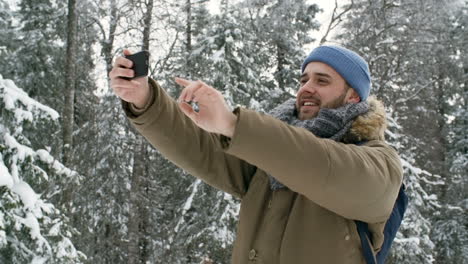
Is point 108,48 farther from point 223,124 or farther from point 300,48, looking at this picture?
point 223,124

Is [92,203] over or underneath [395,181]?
underneath

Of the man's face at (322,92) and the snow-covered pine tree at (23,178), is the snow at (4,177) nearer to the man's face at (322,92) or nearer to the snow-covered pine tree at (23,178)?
the snow-covered pine tree at (23,178)

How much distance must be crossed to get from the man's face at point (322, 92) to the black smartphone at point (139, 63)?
0.72 metres

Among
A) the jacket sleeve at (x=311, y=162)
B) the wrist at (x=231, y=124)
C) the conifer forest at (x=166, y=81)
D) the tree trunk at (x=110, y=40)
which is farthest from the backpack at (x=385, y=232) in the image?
the tree trunk at (x=110, y=40)

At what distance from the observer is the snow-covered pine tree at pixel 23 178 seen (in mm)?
5680

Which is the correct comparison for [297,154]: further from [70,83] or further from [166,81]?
[166,81]

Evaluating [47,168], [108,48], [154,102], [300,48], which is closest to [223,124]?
[154,102]

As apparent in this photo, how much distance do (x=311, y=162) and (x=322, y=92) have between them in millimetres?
719

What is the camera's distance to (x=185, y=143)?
1.93 meters

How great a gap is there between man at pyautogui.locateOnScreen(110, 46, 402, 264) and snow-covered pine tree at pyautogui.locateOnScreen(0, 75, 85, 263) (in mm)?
4069

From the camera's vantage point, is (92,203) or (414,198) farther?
(92,203)

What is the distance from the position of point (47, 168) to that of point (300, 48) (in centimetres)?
1107

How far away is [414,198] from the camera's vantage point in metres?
13.1

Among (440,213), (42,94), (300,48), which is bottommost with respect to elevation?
(440,213)
